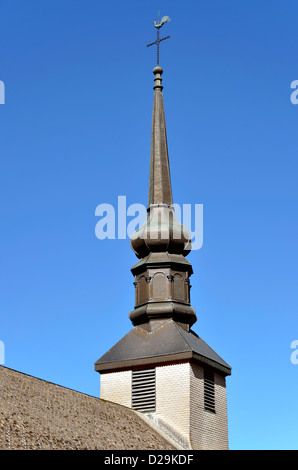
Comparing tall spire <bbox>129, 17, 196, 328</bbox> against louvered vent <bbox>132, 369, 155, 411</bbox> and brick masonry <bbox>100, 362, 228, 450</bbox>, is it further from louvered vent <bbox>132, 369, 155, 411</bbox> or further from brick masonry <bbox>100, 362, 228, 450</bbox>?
brick masonry <bbox>100, 362, 228, 450</bbox>

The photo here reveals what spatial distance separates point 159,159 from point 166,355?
10105 millimetres

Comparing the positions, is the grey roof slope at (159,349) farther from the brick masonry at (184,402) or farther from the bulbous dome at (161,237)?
the bulbous dome at (161,237)

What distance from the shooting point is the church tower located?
3020cm

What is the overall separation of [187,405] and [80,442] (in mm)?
7630

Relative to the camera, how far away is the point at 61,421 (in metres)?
Result: 23.9

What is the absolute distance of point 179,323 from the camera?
1289 inches

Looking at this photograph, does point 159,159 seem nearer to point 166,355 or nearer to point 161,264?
point 161,264

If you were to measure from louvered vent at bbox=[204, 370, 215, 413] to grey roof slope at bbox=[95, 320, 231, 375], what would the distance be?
43 centimetres

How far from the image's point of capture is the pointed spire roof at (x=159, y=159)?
35.8 meters

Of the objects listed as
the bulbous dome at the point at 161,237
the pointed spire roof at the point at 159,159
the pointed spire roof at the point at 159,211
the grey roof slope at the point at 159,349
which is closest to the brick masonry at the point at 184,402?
the grey roof slope at the point at 159,349

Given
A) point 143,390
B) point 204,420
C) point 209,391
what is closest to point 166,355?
point 143,390

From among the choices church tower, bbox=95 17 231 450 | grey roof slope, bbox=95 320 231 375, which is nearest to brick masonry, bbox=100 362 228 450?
church tower, bbox=95 17 231 450
